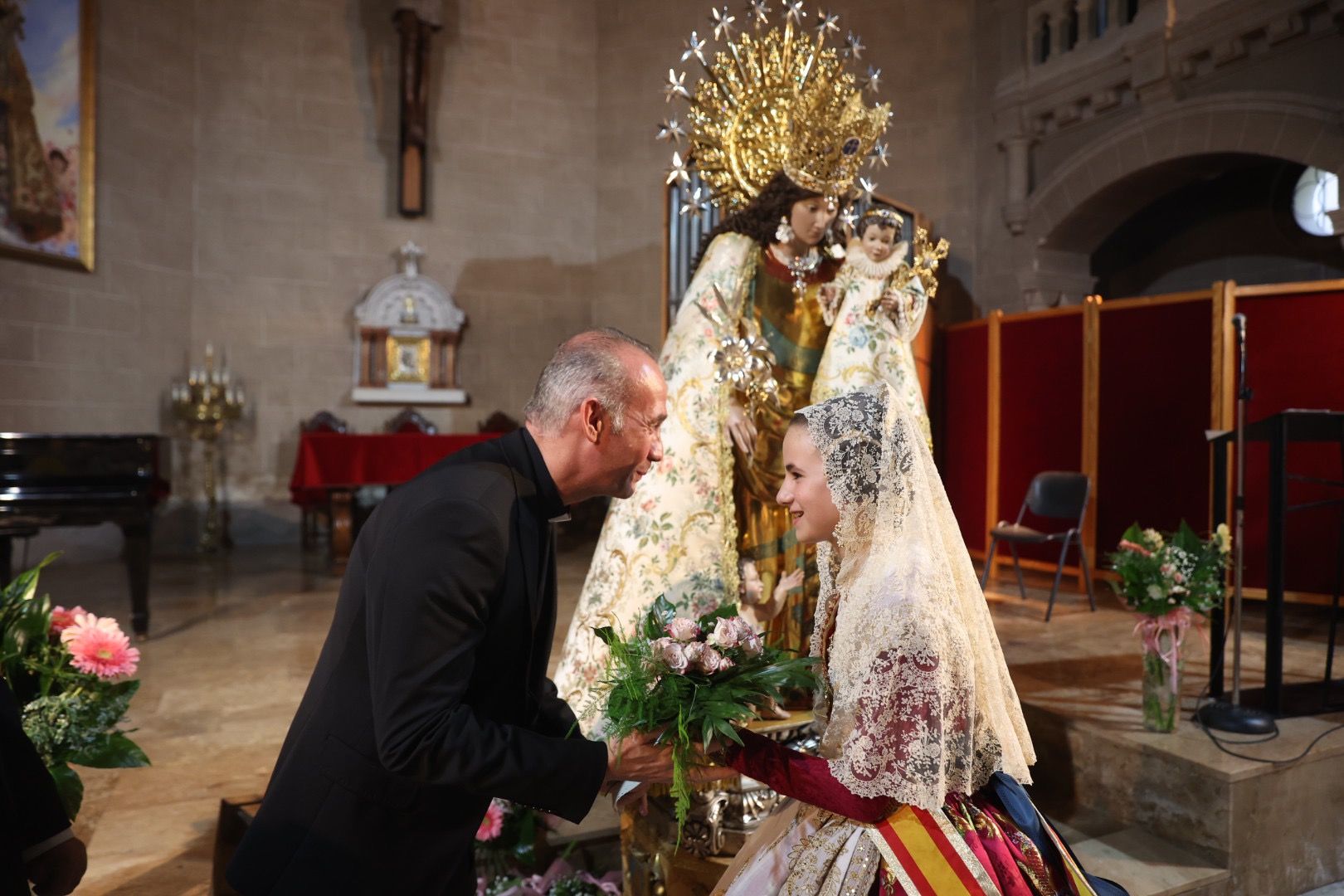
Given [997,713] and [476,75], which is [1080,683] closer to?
[997,713]

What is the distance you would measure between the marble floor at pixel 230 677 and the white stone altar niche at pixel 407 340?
96.9 inches

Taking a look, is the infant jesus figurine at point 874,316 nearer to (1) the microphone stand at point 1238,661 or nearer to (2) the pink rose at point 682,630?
(1) the microphone stand at point 1238,661

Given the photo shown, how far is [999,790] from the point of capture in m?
1.96

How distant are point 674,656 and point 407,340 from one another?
28.0ft

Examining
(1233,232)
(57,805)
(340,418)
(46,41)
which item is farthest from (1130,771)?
(46,41)

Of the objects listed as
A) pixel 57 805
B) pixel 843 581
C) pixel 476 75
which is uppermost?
pixel 476 75

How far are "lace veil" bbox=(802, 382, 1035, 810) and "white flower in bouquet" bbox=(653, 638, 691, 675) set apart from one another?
0.33 metres

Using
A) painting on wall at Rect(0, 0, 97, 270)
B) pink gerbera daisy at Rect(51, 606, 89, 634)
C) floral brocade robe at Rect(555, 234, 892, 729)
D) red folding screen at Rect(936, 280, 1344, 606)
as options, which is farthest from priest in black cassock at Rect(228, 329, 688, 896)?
painting on wall at Rect(0, 0, 97, 270)

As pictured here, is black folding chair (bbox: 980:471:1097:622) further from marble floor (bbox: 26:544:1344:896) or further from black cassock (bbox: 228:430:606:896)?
black cassock (bbox: 228:430:606:896)

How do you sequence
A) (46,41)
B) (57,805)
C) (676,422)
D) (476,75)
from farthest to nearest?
(476,75) → (46,41) → (676,422) → (57,805)

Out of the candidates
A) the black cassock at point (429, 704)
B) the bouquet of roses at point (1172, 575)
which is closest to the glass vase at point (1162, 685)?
the bouquet of roses at point (1172, 575)

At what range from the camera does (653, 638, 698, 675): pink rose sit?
1.68 m

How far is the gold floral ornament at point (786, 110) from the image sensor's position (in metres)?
3.28

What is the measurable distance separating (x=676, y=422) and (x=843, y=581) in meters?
1.37
